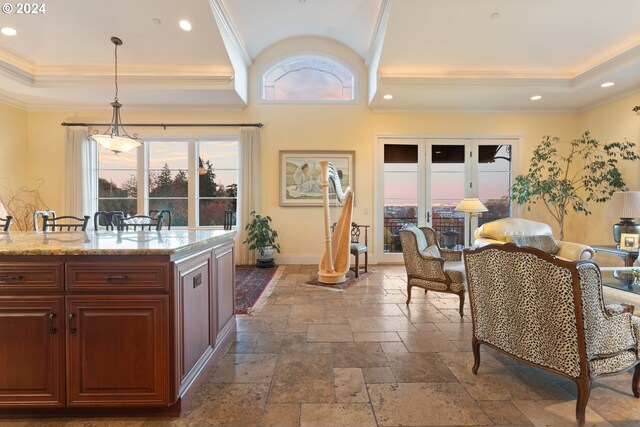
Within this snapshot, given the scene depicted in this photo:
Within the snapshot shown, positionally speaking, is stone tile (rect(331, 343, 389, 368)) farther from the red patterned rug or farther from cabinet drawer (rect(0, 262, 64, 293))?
cabinet drawer (rect(0, 262, 64, 293))

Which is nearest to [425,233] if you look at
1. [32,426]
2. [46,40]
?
[32,426]

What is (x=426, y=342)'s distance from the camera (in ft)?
8.32

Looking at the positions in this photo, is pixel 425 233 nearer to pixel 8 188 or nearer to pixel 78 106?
pixel 78 106

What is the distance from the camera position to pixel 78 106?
5617 mm

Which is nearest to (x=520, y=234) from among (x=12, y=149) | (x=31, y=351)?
(x=31, y=351)

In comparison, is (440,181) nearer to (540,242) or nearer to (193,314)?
(540,242)

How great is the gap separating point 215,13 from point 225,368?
4.57 m

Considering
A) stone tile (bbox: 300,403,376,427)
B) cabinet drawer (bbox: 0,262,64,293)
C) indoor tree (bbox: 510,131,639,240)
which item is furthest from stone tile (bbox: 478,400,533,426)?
indoor tree (bbox: 510,131,639,240)

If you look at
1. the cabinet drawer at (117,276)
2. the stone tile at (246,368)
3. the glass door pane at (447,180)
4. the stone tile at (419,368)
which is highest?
the glass door pane at (447,180)

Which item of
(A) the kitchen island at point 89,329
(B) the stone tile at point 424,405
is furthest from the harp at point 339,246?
(A) the kitchen island at point 89,329

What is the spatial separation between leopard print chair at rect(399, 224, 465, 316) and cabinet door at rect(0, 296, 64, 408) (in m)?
3.14

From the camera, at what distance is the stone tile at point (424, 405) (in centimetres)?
161

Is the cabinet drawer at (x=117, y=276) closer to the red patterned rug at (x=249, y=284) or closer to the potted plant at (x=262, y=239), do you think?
the red patterned rug at (x=249, y=284)

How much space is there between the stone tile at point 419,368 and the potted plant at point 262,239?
3563 mm
